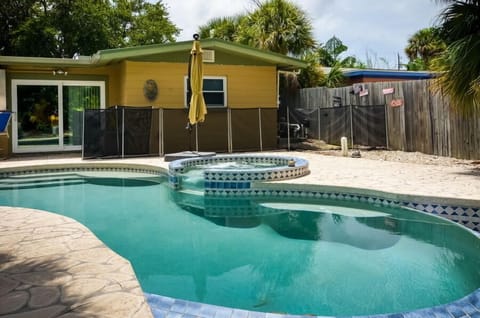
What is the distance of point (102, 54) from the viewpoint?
11.2 meters

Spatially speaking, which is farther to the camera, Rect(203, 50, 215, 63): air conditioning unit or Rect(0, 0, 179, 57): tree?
Rect(0, 0, 179, 57): tree

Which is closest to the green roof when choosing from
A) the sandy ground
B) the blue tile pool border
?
the sandy ground

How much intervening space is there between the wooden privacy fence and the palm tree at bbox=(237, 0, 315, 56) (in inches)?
132

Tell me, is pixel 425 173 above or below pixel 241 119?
below

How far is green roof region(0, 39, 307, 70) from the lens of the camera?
11.5m

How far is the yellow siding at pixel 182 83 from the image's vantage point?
12.2 metres

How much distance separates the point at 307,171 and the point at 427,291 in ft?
15.0

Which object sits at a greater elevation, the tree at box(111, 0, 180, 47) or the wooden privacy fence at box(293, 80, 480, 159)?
the tree at box(111, 0, 180, 47)

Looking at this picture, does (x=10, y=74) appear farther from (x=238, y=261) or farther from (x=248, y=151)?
(x=238, y=261)

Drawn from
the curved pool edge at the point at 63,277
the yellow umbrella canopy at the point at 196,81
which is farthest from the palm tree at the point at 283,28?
the curved pool edge at the point at 63,277

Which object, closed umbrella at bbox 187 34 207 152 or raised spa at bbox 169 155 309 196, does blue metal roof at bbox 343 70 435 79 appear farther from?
raised spa at bbox 169 155 309 196


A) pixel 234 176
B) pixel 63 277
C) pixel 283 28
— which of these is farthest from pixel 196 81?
pixel 63 277

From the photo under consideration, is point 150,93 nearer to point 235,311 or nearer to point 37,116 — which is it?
point 37,116

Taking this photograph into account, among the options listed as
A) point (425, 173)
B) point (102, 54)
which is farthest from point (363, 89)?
point (102, 54)
